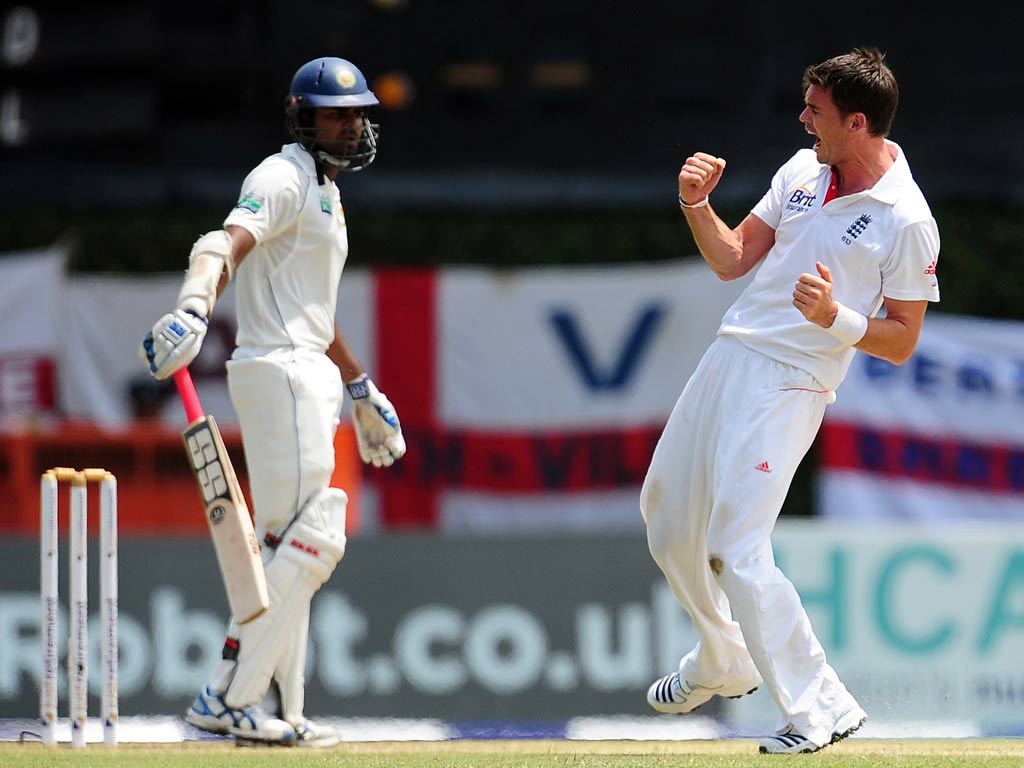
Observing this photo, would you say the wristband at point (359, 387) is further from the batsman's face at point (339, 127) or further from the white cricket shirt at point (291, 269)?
the batsman's face at point (339, 127)

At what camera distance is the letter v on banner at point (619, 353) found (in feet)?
31.4

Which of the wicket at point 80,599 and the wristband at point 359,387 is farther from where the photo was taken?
the wristband at point 359,387

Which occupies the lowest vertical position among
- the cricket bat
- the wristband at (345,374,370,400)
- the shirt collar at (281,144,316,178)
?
the cricket bat

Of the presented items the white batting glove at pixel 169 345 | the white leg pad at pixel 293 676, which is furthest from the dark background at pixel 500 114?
the white batting glove at pixel 169 345

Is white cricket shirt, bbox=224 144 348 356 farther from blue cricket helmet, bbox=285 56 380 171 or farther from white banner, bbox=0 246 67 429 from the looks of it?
white banner, bbox=0 246 67 429

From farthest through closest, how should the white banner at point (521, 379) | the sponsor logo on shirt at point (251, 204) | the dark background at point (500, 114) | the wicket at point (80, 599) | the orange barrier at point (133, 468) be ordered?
the dark background at point (500, 114) → the white banner at point (521, 379) → the orange barrier at point (133, 468) → the wicket at point (80, 599) → the sponsor logo on shirt at point (251, 204)

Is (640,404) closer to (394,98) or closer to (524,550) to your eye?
(394,98)

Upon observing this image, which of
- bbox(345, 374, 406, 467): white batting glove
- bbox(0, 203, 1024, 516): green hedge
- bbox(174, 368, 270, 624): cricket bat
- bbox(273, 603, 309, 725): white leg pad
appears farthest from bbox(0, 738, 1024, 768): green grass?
bbox(0, 203, 1024, 516): green hedge

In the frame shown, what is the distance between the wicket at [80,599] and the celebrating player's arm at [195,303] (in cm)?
64

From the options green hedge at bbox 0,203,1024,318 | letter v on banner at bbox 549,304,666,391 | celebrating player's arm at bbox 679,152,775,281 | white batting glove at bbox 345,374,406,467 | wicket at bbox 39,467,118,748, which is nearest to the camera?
celebrating player's arm at bbox 679,152,775,281

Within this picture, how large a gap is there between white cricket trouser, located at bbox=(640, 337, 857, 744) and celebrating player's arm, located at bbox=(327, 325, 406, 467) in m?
0.90

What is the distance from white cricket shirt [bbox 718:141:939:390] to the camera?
444cm

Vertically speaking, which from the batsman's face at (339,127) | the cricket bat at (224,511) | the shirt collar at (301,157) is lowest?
the cricket bat at (224,511)

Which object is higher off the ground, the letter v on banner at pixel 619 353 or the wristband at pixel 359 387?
the wristband at pixel 359 387
